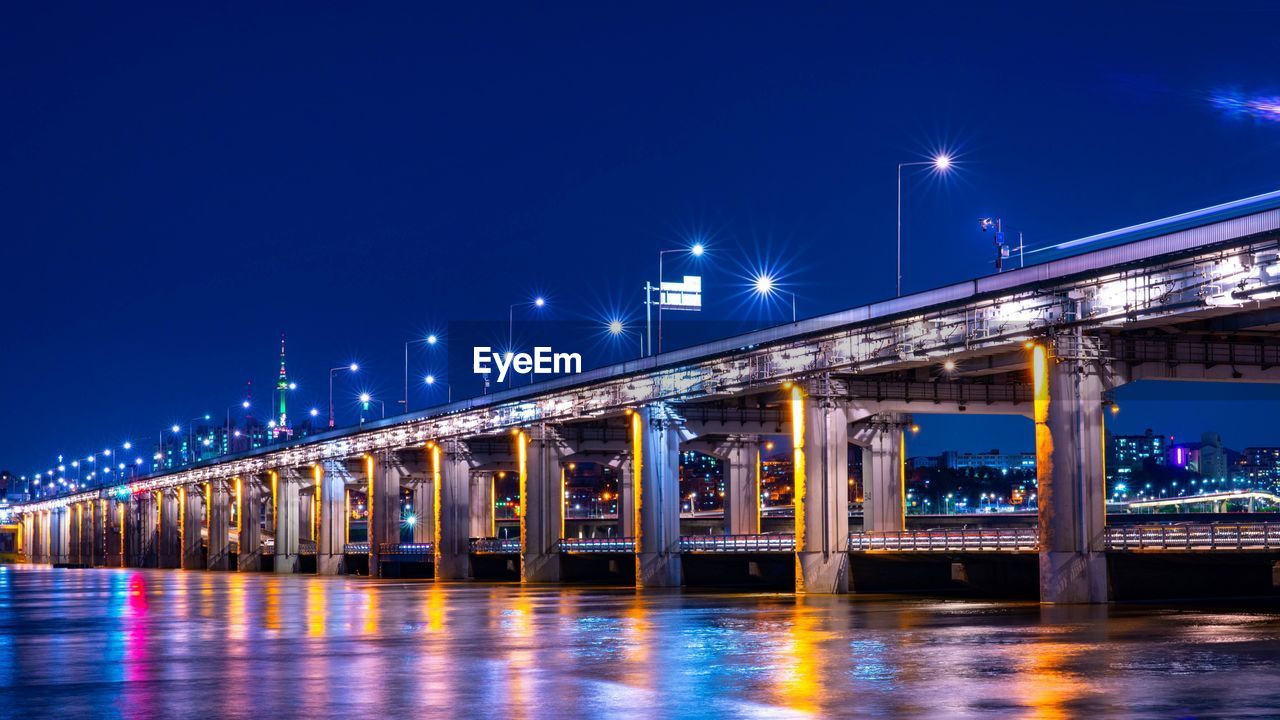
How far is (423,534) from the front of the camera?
137000 mm

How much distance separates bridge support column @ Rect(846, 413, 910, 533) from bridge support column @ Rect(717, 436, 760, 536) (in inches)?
547

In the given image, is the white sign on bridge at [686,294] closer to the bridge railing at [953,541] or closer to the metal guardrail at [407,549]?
the metal guardrail at [407,549]

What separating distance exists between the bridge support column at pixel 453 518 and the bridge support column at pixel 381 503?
478 inches

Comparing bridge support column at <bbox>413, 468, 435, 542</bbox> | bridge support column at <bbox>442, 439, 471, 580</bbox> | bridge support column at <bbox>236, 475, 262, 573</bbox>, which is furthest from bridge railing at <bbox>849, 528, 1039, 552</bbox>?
bridge support column at <bbox>236, 475, 262, 573</bbox>

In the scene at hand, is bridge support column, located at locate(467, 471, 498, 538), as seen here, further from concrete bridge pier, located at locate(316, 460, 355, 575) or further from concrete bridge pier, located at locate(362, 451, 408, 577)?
concrete bridge pier, located at locate(362, 451, 408, 577)

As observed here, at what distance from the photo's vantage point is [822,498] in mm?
58781

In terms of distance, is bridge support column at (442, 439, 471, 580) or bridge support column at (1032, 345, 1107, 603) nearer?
bridge support column at (1032, 345, 1107, 603)

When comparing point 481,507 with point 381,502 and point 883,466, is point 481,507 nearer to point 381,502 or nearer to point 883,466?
point 381,502

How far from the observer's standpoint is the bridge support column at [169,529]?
181m

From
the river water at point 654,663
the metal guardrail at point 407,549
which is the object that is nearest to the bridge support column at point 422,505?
the metal guardrail at point 407,549

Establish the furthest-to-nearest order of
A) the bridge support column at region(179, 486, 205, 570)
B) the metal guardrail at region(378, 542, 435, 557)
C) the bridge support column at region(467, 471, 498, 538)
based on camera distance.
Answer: the bridge support column at region(179, 486, 205, 570), the bridge support column at region(467, 471, 498, 538), the metal guardrail at region(378, 542, 435, 557)

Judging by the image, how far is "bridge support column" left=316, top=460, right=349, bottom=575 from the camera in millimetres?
120688

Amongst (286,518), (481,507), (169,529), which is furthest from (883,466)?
(169,529)

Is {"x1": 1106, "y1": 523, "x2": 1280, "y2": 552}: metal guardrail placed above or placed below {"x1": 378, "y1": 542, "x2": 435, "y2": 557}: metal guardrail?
above
